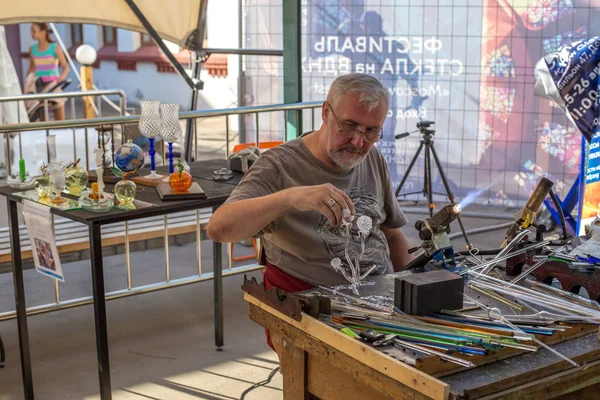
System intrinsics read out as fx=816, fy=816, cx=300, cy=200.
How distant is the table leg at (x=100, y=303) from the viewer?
3326mm

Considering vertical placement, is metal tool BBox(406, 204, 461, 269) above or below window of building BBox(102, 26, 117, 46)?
below

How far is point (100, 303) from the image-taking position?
339cm

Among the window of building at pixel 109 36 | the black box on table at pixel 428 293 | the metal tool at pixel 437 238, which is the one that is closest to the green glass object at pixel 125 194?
the metal tool at pixel 437 238

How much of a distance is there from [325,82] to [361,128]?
14.3 ft

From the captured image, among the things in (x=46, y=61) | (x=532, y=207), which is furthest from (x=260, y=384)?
(x=46, y=61)

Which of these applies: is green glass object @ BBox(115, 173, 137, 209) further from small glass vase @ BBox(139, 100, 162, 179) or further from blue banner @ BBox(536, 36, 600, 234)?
blue banner @ BBox(536, 36, 600, 234)

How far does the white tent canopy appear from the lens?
5551 millimetres

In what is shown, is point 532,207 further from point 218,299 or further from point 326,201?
point 218,299

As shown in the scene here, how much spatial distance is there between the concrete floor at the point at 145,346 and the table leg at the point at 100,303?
0.40 metres

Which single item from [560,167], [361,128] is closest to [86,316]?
[361,128]

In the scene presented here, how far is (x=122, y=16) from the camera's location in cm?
597

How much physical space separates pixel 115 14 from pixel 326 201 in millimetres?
4092

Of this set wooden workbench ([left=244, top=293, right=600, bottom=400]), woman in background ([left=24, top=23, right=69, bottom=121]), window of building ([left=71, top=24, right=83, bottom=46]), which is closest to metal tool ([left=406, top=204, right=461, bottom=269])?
wooden workbench ([left=244, top=293, right=600, bottom=400])

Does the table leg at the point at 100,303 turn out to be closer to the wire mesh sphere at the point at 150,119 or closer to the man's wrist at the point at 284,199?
the wire mesh sphere at the point at 150,119
